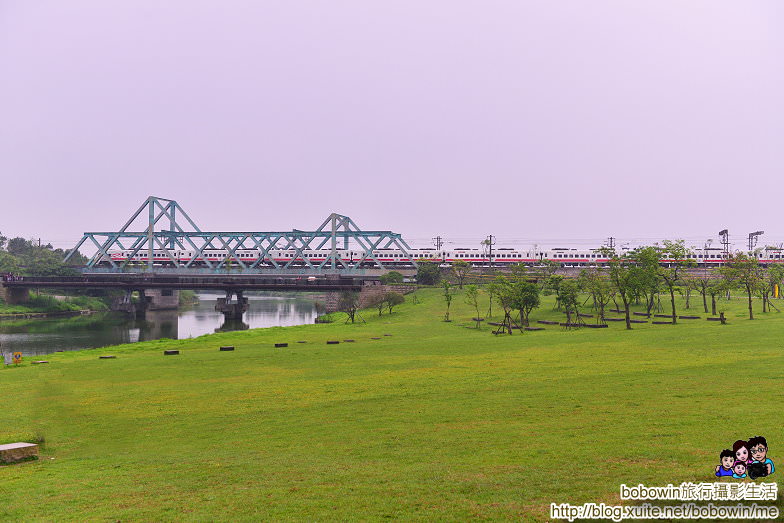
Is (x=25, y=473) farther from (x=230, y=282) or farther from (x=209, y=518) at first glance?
(x=230, y=282)

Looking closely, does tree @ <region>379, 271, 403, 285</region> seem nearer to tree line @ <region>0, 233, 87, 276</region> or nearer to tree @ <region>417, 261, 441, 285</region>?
tree @ <region>417, 261, 441, 285</region>

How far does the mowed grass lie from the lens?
10500mm

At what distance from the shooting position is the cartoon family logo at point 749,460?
30.7ft

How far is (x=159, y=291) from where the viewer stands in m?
125

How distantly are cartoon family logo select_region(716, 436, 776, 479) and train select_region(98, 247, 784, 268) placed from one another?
8403cm

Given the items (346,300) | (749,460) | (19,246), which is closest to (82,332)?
(346,300)

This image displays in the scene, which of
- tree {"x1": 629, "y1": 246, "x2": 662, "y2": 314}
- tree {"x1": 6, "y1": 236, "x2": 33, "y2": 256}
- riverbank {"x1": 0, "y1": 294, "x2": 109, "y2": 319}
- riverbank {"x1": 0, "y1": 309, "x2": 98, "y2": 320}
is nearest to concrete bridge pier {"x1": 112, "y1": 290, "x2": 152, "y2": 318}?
riverbank {"x1": 0, "y1": 294, "x2": 109, "y2": 319}

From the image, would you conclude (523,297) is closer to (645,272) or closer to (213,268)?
(645,272)

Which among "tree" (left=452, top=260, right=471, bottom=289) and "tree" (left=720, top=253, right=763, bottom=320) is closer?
"tree" (left=720, top=253, right=763, bottom=320)

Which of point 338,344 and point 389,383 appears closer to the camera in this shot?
point 389,383

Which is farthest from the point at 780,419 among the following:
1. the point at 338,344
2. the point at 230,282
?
the point at 230,282

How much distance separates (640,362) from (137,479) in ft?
65.8

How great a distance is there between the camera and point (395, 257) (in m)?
128

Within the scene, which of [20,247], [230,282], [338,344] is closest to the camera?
[338,344]
